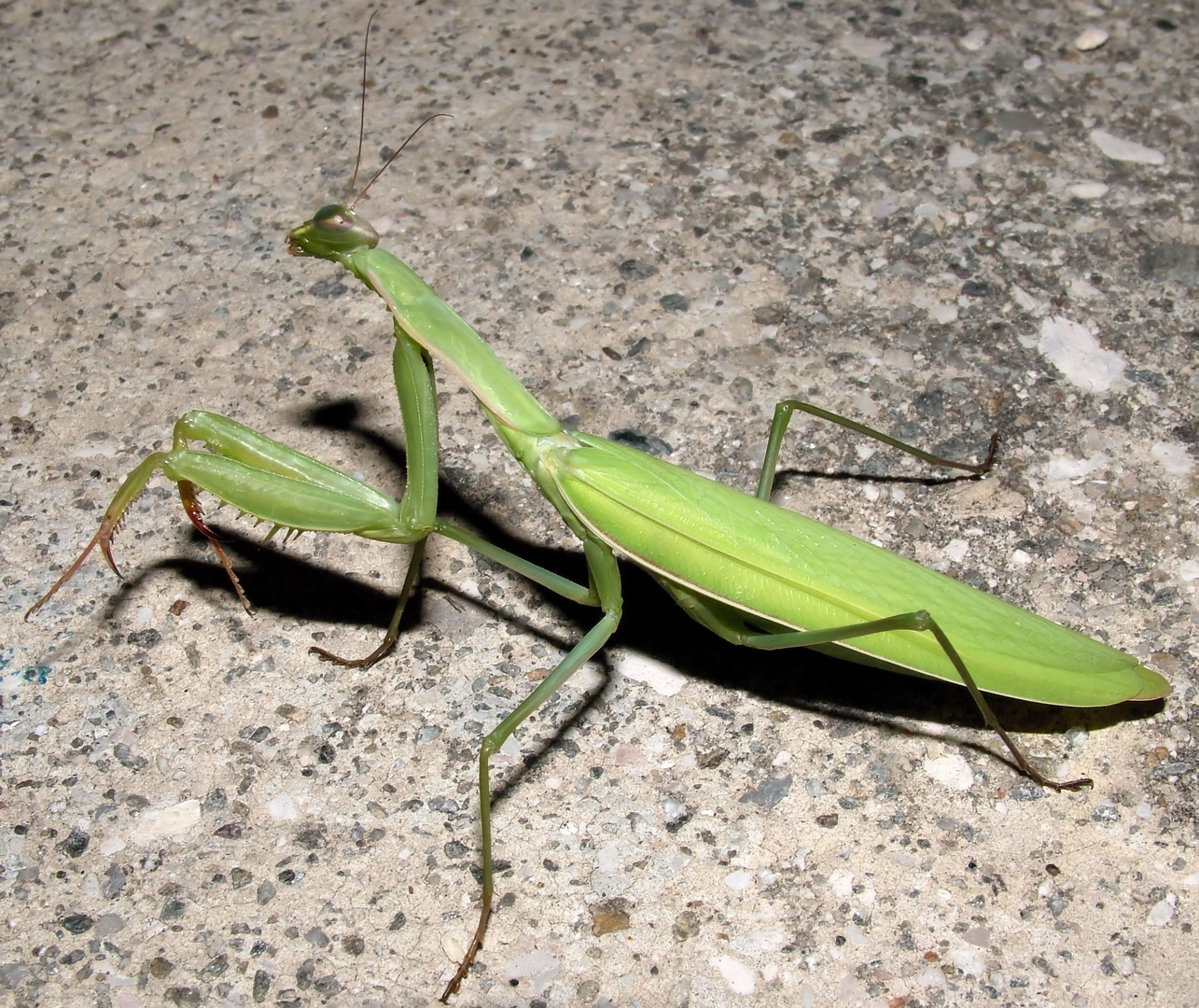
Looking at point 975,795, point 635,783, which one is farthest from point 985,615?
point 635,783

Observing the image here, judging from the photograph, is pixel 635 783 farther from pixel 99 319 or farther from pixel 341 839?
pixel 99 319

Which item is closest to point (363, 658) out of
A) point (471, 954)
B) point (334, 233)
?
point (471, 954)

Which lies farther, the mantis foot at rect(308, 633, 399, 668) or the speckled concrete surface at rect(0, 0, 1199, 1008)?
the mantis foot at rect(308, 633, 399, 668)

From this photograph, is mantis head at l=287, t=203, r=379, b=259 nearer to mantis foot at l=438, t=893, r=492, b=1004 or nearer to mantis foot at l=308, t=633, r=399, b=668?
mantis foot at l=308, t=633, r=399, b=668

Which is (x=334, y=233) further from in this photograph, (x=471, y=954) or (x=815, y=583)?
(x=471, y=954)

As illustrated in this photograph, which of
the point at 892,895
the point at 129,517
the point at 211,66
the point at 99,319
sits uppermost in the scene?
the point at 211,66

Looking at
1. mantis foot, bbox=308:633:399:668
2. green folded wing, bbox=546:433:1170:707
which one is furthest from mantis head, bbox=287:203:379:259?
mantis foot, bbox=308:633:399:668
